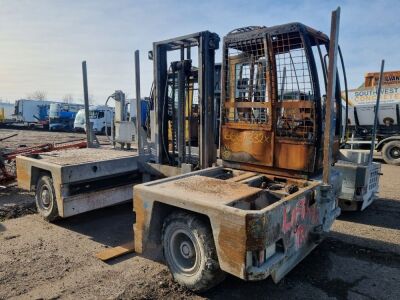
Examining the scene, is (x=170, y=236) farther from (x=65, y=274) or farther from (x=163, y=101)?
(x=163, y=101)

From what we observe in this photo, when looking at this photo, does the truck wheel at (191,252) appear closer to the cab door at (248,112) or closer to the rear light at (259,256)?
the rear light at (259,256)

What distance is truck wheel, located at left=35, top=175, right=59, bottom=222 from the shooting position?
5.45 meters

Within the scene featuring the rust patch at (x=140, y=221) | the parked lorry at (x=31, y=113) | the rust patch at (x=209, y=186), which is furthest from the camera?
the parked lorry at (x=31, y=113)

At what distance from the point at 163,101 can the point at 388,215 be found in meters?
4.69

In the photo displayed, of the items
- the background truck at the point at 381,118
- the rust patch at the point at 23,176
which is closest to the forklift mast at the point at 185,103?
the rust patch at the point at 23,176

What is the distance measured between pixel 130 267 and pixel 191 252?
1.05 meters

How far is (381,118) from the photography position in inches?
543

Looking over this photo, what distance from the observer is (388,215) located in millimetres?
6504

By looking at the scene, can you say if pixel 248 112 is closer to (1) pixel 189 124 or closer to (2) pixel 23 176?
(1) pixel 189 124

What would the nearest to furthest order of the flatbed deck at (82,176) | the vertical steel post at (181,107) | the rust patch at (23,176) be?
the flatbed deck at (82,176)
the vertical steel post at (181,107)
the rust patch at (23,176)

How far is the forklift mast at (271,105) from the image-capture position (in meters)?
3.80

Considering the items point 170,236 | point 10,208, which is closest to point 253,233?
point 170,236

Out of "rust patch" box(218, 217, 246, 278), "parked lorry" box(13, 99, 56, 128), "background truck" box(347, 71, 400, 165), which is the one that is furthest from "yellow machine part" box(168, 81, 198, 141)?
"parked lorry" box(13, 99, 56, 128)

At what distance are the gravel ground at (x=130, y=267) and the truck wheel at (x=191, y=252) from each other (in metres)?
0.19
